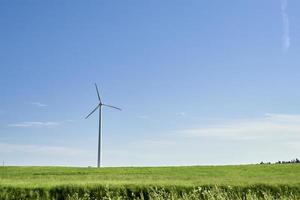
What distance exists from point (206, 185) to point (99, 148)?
47.2 metres

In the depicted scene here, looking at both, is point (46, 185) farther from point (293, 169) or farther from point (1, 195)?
point (293, 169)

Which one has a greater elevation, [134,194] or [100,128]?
[100,128]

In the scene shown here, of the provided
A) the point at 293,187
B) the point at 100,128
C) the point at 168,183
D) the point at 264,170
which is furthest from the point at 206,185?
the point at 100,128

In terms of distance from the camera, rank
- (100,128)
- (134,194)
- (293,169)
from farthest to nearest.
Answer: (100,128), (293,169), (134,194)

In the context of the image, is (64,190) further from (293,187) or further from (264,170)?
(264,170)

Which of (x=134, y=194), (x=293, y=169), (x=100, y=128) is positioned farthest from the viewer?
(x=100, y=128)

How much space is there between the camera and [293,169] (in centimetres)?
6944

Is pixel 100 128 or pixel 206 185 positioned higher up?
pixel 100 128

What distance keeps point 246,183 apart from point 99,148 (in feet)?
154

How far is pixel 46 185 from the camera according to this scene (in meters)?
41.5

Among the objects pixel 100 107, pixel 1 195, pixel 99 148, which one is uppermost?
pixel 100 107

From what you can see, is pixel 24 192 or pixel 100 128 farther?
pixel 100 128

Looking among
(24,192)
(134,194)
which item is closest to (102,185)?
(134,194)

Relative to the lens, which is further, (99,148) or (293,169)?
(99,148)
